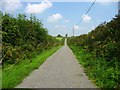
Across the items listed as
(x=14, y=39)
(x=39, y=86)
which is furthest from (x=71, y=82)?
(x=14, y=39)

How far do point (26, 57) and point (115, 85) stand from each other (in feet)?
42.2

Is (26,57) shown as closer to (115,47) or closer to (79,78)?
(115,47)

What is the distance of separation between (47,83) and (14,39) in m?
9.70

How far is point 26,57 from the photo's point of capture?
21.9m

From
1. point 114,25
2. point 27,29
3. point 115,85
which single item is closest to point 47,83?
point 115,85

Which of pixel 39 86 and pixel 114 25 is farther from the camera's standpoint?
pixel 114 25

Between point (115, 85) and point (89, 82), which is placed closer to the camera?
point (115, 85)

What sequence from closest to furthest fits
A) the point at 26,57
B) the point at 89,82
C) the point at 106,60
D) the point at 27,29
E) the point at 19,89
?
1. the point at 19,89
2. the point at 89,82
3. the point at 106,60
4. the point at 26,57
5. the point at 27,29

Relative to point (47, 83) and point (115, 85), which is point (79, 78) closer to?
point (47, 83)

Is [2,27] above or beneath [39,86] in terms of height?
above

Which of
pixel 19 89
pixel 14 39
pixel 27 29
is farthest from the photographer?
pixel 27 29

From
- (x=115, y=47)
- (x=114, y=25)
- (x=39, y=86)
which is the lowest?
(x=39, y=86)

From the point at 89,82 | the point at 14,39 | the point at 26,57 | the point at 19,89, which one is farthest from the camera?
the point at 26,57

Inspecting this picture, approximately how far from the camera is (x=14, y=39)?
2020cm
